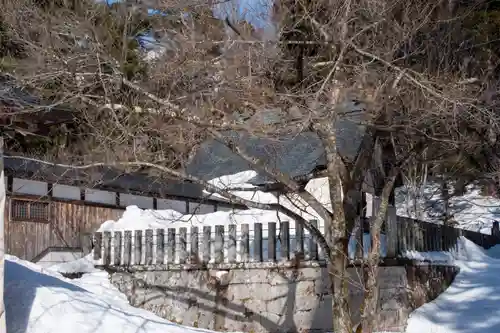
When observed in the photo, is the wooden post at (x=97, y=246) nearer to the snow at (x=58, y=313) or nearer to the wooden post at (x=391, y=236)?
the snow at (x=58, y=313)

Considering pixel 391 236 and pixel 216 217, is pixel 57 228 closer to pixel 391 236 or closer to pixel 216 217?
pixel 216 217

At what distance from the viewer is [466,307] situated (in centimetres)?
1169

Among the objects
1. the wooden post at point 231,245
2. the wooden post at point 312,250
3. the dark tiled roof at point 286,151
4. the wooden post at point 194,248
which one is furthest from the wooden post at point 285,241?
the wooden post at point 194,248

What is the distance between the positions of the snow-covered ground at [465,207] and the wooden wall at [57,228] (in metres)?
16.1

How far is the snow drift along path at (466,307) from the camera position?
1069 cm

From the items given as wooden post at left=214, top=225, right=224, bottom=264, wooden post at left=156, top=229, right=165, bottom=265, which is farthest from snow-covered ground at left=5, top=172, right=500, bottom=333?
wooden post at left=156, top=229, right=165, bottom=265

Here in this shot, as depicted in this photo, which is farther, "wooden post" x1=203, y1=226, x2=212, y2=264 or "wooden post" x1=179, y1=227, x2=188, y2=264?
"wooden post" x1=179, y1=227, x2=188, y2=264

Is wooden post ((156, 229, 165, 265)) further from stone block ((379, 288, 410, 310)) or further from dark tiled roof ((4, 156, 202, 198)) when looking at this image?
stone block ((379, 288, 410, 310))

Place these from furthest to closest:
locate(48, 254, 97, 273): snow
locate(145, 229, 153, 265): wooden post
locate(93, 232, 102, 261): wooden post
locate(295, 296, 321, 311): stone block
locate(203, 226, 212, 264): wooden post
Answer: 1. locate(93, 232, 102, 261): wooden post
2. locate(48, 254, 97, 273): snow
3. locate(145, 229, 153, 265): wooden post
4. locate(203, 226, 212, 264): wooden post
5. locate(295, 296, 321, 311): stone block

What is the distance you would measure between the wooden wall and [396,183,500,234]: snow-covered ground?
16.1m

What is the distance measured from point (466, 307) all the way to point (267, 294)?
368 centimetres

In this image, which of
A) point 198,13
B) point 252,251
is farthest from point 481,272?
point 198,13

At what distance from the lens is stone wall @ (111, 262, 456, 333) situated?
1095 cm

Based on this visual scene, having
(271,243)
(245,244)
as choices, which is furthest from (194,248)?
(271,243)
